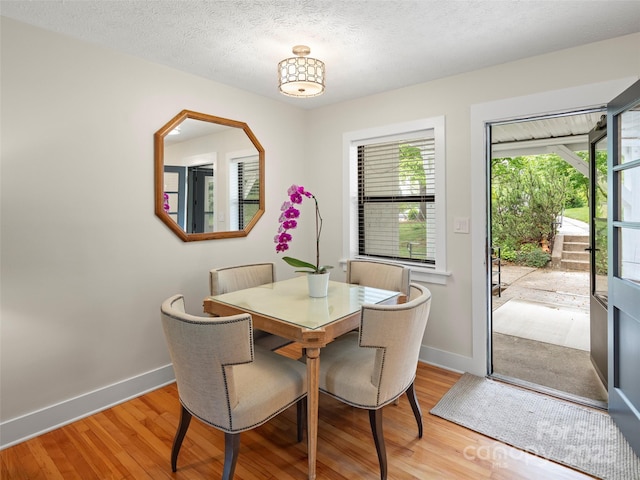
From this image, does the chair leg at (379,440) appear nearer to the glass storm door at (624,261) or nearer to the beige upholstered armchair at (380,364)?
the beige upholstered armchair at (380,364)

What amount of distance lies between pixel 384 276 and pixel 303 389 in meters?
1.17

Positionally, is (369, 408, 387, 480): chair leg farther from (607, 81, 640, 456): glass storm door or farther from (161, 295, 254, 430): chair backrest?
(607, 81, 640, 456): glass storm door

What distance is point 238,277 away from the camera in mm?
2668

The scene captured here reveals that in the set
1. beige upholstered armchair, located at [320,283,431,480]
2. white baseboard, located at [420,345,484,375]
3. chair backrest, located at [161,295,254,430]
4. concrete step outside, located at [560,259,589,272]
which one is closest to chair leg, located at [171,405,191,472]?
chair backrest, located at [161,295,254,430]

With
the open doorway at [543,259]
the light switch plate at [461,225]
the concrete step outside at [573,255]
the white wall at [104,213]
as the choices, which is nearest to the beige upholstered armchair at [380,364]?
the light switch plate at [461,225]

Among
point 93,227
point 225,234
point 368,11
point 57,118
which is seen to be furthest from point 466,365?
point 57,118

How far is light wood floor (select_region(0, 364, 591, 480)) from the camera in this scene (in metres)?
Result: 1.74

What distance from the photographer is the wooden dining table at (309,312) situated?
1674mm

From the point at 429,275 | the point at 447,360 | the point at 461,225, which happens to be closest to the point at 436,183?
the point at 461,225

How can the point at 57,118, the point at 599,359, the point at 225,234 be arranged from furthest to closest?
1. the point at 225,234
2. the point at 599,359
3. the point at 57,118

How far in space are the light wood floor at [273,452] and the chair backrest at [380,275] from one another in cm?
83

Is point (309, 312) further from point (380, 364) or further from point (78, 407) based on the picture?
point (78, 407)

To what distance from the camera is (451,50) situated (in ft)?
7.66

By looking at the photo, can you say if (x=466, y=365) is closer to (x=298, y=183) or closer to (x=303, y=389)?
(x=303, y=389)
